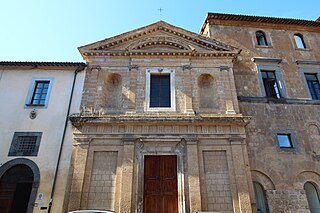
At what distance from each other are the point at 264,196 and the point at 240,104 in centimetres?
495

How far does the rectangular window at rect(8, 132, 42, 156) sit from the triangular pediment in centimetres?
524

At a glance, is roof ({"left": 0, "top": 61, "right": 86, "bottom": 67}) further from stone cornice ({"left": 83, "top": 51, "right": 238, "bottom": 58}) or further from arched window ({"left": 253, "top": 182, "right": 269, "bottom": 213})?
arched window ({"left": 253, "top": 182, "right": 269, "bottom": 213})

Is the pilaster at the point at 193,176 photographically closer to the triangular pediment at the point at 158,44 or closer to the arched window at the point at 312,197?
the triangular pediment at the point at 158,44

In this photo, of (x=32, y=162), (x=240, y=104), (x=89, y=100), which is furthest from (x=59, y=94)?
(x=240, y=104)

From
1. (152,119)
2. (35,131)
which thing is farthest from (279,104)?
(35,131)

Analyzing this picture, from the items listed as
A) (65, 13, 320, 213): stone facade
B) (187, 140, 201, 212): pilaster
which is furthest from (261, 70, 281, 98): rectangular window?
(187, 140, 201, 212): pilaster

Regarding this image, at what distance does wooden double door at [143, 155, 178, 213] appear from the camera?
9.87 meters

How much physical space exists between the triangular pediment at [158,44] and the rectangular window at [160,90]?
1451 millimetres

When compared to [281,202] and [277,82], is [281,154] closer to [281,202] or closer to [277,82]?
[281,202]

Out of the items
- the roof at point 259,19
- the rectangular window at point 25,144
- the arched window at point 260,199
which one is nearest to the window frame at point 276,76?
the roof at point 259,19

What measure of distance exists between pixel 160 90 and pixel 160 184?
5.04 metres

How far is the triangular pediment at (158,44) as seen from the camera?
13.1 meters

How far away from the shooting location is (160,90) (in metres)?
12.6

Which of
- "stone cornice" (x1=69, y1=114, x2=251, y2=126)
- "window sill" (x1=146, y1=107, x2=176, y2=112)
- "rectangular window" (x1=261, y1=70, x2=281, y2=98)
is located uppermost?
"rectangular window" (x1=261, y1=70, x2=281, y2=98)
